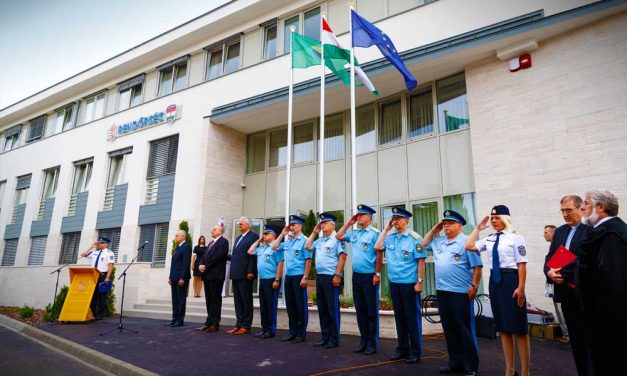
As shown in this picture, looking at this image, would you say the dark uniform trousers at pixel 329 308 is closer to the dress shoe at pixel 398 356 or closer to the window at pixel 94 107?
the dress shoe at pixel 398 356

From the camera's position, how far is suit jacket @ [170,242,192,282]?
9.06 meters

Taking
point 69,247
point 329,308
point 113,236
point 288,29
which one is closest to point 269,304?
point 329,308

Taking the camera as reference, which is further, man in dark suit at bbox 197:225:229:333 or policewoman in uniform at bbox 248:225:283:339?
man in dark suit at bbox 197:225:229:333

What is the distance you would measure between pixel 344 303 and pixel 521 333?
5019mm

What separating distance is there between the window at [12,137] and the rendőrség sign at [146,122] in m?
10.5

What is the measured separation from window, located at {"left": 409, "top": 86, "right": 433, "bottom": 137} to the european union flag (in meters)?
1.96

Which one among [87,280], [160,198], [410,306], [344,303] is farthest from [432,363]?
[160,198]

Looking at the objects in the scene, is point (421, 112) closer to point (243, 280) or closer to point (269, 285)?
point (269, 285)

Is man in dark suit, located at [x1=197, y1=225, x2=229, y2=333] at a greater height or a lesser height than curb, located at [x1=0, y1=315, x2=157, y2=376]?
greater

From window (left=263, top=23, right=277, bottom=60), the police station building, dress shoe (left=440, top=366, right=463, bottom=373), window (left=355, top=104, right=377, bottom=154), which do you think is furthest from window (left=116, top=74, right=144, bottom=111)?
dress shoe (left=440, top=366, right=463, bottom=373)

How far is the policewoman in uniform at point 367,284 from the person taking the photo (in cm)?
582

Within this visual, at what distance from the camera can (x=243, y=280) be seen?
771 centimetres

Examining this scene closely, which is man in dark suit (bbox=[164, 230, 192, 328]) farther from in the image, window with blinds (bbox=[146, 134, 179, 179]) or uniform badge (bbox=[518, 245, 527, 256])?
uniform badge (bbox=[518, 245, 527, 256])

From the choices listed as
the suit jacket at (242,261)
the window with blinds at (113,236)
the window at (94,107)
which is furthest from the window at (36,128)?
the suit jacket at (242,261)
